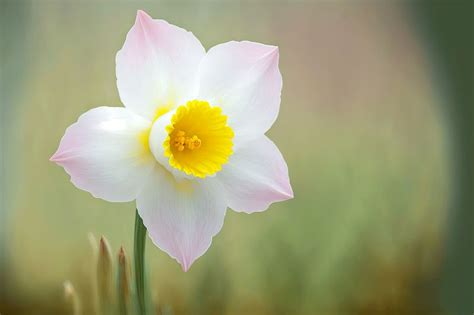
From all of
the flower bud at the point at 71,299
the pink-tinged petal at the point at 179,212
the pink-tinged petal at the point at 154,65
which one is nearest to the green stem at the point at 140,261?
the pink-tinged petal at the point at 179,212

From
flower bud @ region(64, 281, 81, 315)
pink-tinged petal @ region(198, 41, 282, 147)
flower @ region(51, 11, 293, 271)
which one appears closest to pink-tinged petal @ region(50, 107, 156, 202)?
flower @ region(51, 11, 293, 271)

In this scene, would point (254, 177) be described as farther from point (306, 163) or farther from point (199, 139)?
point (306, 163)

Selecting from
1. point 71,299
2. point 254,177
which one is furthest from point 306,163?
point 71,299

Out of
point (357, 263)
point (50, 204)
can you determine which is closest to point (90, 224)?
point (50, 204)

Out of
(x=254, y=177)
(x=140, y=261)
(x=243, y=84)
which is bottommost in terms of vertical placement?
(x=140, y=261)

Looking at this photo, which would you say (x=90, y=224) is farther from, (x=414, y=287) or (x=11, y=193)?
(x=414, y=287)
